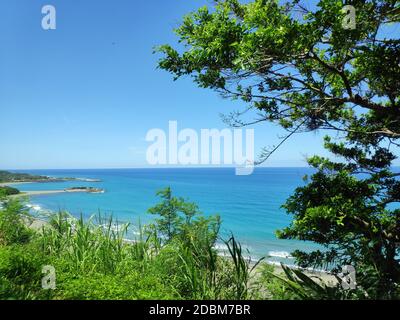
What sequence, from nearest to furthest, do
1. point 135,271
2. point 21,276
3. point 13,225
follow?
point 21,276
point 135,271
point 13,225

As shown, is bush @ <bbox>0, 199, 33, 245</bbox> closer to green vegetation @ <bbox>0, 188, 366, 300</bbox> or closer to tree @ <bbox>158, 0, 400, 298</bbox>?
green vegetation @ <bbox>0, 188, 366, 300</bbox>

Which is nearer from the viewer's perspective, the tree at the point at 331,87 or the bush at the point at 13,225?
the tree at the point at 331,87

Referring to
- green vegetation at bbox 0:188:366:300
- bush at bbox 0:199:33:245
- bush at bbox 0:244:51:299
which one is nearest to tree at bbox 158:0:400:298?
green vegetation at bbox 0:188:366:300

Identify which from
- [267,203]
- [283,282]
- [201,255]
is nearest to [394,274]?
[283,282]

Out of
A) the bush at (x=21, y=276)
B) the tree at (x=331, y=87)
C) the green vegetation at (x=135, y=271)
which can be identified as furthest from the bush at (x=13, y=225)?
Result: the tree at (x=331, y=87)

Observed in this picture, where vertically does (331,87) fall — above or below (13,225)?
above

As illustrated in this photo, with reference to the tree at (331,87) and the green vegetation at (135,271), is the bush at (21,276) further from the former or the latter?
the tree at (331,87)

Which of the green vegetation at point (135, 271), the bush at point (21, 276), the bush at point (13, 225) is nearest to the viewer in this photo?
the bush at point (21, 276)

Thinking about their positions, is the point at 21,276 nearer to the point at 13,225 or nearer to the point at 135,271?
the point at 135,271

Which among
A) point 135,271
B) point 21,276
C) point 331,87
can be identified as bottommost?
point 135,271

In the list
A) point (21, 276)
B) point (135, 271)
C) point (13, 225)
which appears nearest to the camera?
point (21, 276)

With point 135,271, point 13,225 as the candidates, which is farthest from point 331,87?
point 13,225

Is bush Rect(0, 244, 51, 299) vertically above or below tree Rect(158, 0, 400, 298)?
below
